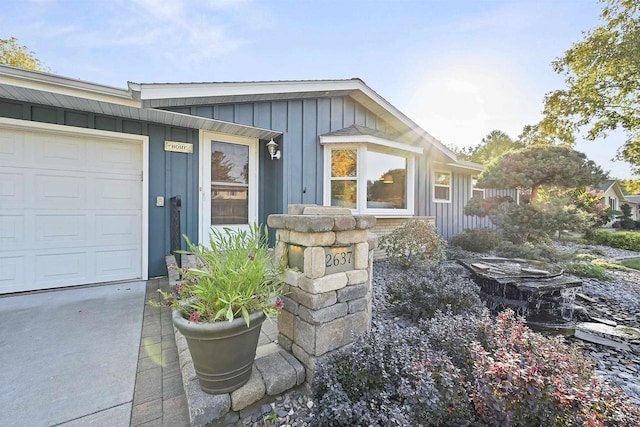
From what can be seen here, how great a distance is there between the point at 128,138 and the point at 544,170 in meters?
8.93

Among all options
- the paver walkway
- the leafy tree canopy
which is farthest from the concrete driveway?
the leafy tree canopy

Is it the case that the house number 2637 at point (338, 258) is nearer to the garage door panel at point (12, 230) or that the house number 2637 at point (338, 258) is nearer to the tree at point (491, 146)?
the garage door panel at point (12, 230)

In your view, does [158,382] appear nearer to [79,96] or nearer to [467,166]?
[79,96]

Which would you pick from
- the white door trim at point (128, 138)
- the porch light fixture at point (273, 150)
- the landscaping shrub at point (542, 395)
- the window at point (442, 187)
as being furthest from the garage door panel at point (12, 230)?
the window at point (442, 187)

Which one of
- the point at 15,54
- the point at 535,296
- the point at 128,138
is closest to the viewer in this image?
the point at 535,296

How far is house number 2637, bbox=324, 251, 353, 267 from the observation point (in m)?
1.81

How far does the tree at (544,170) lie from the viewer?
635 centimetres

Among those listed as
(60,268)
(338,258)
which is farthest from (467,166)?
(60,268)

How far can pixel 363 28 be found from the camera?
514cm

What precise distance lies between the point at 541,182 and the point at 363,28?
6.02m

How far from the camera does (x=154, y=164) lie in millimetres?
4008

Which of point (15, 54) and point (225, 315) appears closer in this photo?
point (225, 315)

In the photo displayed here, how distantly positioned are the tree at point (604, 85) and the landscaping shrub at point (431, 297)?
8.97 m

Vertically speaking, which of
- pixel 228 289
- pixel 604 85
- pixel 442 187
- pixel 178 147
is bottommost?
pixel 228 289
